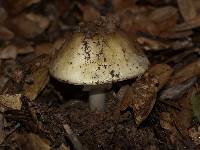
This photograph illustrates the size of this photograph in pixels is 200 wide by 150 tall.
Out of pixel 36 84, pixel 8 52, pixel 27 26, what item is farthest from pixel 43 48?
pixel 36 84

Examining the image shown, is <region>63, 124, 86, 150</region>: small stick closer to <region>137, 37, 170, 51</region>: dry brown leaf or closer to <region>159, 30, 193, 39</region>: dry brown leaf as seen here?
<region>137, 37, 170, 51</region>: dry brown leaf

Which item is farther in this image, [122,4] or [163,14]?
[122,4]

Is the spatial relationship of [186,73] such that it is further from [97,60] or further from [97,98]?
[97,60]

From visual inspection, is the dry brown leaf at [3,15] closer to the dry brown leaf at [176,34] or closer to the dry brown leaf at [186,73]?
the dry brown leaf at [176,34]

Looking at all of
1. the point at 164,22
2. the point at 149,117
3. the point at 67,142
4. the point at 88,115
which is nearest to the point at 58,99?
the point at 88,115

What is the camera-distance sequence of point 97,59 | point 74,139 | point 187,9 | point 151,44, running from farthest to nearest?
1. point 187,9
2. point 151,44
3. point 97,59
4. point 74,139

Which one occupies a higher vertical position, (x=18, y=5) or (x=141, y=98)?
(x=18, y=5)

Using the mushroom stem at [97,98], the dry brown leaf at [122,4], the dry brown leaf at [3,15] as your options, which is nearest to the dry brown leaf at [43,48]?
the dry brown leaf at [3,15]
